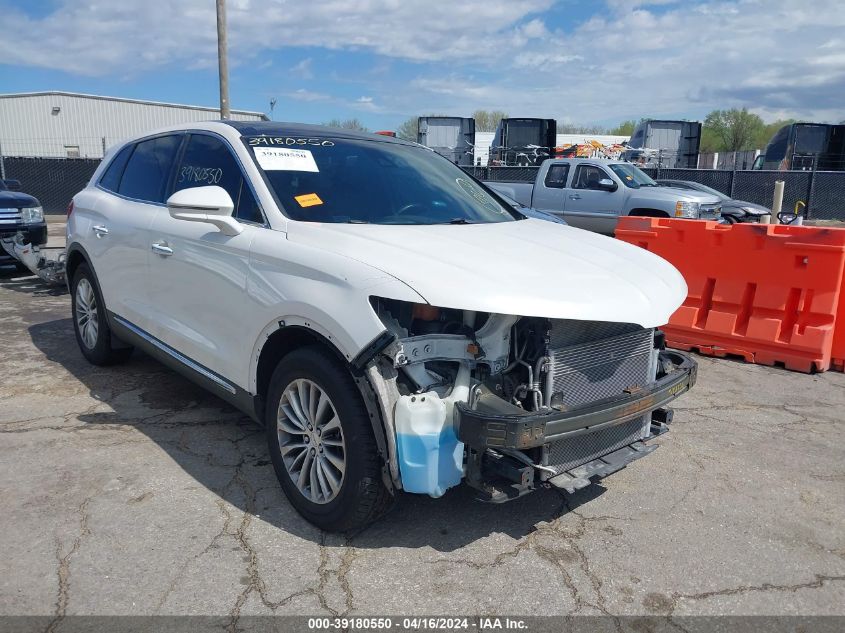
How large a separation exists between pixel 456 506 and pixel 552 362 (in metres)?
1.07

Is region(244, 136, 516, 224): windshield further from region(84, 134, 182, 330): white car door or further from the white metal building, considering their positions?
the white metal building

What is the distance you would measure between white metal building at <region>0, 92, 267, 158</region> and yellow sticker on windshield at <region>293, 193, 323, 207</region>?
35561 millimetres

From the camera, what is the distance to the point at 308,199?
358 centimetres

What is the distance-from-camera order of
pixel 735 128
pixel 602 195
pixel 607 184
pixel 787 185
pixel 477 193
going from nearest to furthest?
pixel 477 193
pixel 607 184
pixel 602 195
pixel 787 185
pixel 735 128

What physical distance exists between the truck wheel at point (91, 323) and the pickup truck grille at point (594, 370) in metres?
3.82

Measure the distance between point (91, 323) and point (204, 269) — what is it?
2.42 metres

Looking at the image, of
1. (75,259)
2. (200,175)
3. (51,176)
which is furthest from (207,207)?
(51,176)

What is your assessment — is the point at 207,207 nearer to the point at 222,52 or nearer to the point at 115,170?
the point at 115,170

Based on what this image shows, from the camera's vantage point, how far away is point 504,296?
269 centimetres

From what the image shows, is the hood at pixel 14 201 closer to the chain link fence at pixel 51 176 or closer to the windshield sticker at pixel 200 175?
the windshield sticker at pixel 200 175

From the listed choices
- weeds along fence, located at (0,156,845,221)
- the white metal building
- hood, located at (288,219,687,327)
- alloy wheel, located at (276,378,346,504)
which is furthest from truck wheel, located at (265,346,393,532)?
the white metal building

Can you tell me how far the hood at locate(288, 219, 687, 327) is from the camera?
8.89ft

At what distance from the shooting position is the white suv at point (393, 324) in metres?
2.78

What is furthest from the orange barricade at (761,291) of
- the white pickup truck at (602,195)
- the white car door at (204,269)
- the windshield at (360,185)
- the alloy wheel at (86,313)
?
the white pickup truck at (602,195)
